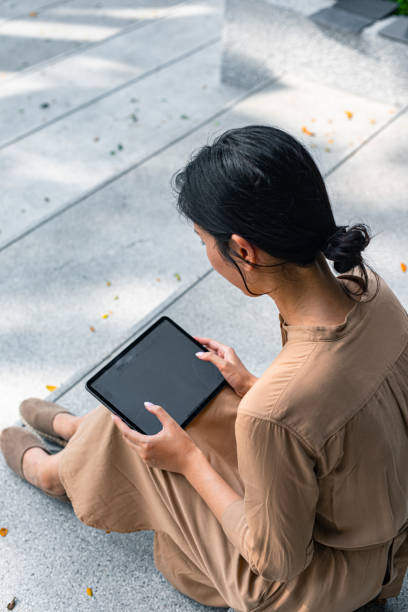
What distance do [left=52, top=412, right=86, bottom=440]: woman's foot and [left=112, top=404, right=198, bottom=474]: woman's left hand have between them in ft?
1.95

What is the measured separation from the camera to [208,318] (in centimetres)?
258

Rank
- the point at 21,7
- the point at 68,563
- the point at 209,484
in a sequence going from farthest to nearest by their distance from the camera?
the point at 21,7 → the point at 68,563 → the point at 209,484

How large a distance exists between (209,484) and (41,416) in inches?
35.5

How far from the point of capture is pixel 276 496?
3.67ft

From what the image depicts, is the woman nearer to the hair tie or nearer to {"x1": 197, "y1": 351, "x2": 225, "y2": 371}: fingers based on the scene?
the hair tie

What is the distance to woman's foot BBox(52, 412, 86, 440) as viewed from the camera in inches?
79.0

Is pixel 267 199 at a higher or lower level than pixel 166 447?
higher

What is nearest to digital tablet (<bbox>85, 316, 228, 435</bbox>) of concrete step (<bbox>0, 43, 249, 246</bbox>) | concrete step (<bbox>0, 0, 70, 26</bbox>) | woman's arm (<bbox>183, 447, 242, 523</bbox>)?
woman's arm (<bbox>183, 447, 242, 523</bbox>)

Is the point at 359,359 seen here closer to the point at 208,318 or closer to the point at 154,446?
the point at 154,446

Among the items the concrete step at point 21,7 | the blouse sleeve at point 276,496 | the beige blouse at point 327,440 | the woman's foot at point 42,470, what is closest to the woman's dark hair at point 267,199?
the beige blouse at point 327,440

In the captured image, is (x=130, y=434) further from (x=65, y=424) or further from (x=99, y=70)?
(x=99, y=70)

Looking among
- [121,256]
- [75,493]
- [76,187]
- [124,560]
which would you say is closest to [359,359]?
[75,493]

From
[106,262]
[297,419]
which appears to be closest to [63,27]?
[106,262]

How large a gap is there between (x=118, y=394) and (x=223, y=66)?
3.38 meters
